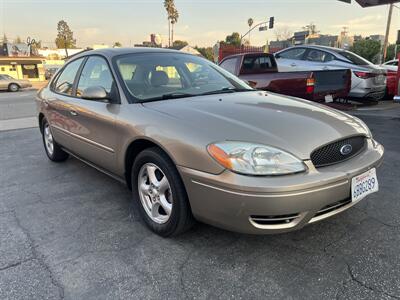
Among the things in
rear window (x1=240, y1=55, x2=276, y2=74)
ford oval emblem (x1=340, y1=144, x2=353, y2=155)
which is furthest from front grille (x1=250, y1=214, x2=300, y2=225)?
rear window (x1=240, y1=55, x2=276, y2=74)

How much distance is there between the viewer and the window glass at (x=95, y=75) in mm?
3229

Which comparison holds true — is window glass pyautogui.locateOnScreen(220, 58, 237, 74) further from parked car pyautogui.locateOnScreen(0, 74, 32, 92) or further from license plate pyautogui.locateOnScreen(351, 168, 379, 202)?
parked car pyautogui.locateOnScreen(0, 74, 32, 92)

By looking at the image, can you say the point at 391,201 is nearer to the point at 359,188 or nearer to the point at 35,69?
the point at 359,188

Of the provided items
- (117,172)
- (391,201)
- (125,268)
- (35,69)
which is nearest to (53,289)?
(125,268)

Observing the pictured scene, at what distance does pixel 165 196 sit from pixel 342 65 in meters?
8.40

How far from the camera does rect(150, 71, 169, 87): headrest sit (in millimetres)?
3156

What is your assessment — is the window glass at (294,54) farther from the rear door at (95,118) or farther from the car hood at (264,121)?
the rear door at (95,118)

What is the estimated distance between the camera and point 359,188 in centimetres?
234

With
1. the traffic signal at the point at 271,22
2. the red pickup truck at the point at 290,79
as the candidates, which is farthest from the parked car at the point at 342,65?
the traffic signal at the point at 271,22

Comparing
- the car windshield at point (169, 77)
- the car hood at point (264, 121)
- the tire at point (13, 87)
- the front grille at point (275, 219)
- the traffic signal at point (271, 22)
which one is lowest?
the tire at point (13, 87)

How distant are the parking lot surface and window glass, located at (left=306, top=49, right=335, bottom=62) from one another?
283 inches

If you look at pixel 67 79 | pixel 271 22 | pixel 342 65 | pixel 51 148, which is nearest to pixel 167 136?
pixel 67 79

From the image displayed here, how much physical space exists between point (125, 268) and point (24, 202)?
1.73 metres

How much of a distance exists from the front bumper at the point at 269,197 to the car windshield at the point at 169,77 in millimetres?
1054
